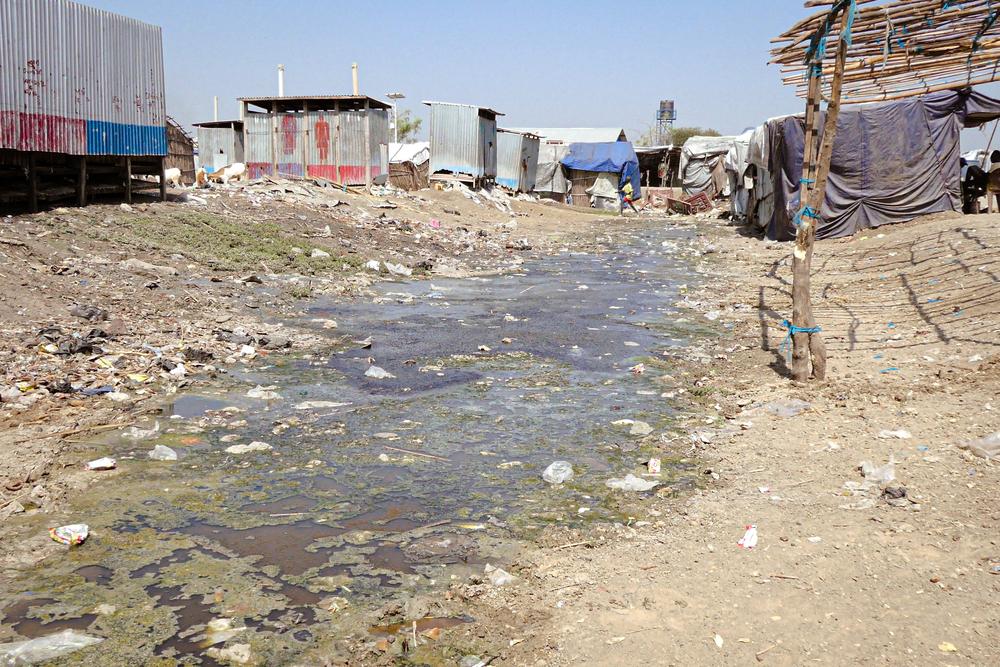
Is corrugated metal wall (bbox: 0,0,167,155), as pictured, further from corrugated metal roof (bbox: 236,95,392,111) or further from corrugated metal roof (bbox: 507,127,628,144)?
corrugated metal roof (bbox: 507,127,628,144)

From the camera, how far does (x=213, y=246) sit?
9.91 m

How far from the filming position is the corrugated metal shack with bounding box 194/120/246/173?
1090 inches

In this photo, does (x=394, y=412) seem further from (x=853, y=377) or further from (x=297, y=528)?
(x=853, y=377)

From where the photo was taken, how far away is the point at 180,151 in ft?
71.9

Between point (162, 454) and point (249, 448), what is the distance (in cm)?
42

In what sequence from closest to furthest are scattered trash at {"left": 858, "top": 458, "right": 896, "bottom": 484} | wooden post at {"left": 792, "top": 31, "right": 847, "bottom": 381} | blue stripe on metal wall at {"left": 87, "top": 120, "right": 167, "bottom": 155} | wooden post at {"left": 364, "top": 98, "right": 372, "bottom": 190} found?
scattered trash at {"left": 858, "top": 458, "right": 896, "bottom": 484} < wooden post at {"left": 792, "top": 31, "right": 847, "bottom": 381} < blue stripe on metal wall at {"left": 87, "top": 120, "right": 167, "bottom": 155} < wooden post at {"left": 364, "top": 98, "right": 372, "bottom": 190}

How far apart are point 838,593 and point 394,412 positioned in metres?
2.82

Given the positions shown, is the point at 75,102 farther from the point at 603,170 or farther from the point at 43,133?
the point at 603,170

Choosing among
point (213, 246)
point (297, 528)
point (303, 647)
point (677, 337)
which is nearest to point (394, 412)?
point (297, 528)

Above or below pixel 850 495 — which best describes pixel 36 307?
above

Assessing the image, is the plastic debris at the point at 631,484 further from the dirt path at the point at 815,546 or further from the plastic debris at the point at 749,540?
the plastic debris at the point at 749,540

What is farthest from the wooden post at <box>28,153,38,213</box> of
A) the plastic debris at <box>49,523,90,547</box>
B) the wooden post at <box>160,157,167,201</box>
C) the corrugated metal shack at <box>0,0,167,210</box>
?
the plastic debris at <box>49,523,90,547</box>

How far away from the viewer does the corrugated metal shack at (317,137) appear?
18828 mm

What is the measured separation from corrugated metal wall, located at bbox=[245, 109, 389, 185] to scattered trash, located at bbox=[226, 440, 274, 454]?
15.6m
